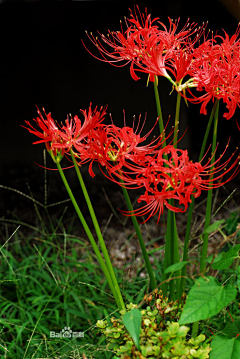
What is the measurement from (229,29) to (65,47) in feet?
6.16

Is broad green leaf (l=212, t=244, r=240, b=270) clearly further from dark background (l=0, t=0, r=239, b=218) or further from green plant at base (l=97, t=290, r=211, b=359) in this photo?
dark background (l=0, t=0, r=239, b=218)

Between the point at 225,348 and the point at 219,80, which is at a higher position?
the point at 219,80

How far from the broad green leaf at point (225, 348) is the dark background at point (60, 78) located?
10.3ft

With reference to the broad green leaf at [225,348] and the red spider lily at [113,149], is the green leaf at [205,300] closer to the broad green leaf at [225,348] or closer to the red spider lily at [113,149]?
the broad green leaf at [225,348]

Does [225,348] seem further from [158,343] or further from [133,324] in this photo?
[133,324]

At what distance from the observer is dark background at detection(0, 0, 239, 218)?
4270mm

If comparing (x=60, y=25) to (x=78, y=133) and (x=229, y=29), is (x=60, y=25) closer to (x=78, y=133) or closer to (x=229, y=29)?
(x=229, y=29)

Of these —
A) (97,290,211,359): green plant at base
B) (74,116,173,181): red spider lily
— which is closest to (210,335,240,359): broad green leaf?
(97,290,211,359): green plant at base

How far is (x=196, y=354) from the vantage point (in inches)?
39.5

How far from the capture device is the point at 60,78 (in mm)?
4734

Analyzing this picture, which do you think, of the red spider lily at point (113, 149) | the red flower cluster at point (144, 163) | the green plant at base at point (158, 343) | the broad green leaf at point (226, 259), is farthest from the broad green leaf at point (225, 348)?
the red spider lily at point (113, 149)

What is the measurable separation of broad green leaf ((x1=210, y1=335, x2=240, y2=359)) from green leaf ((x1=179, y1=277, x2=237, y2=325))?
0.12 meters

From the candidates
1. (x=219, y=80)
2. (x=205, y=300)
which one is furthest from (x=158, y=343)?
(x=219, y=80)

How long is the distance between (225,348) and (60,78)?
13.6ft
